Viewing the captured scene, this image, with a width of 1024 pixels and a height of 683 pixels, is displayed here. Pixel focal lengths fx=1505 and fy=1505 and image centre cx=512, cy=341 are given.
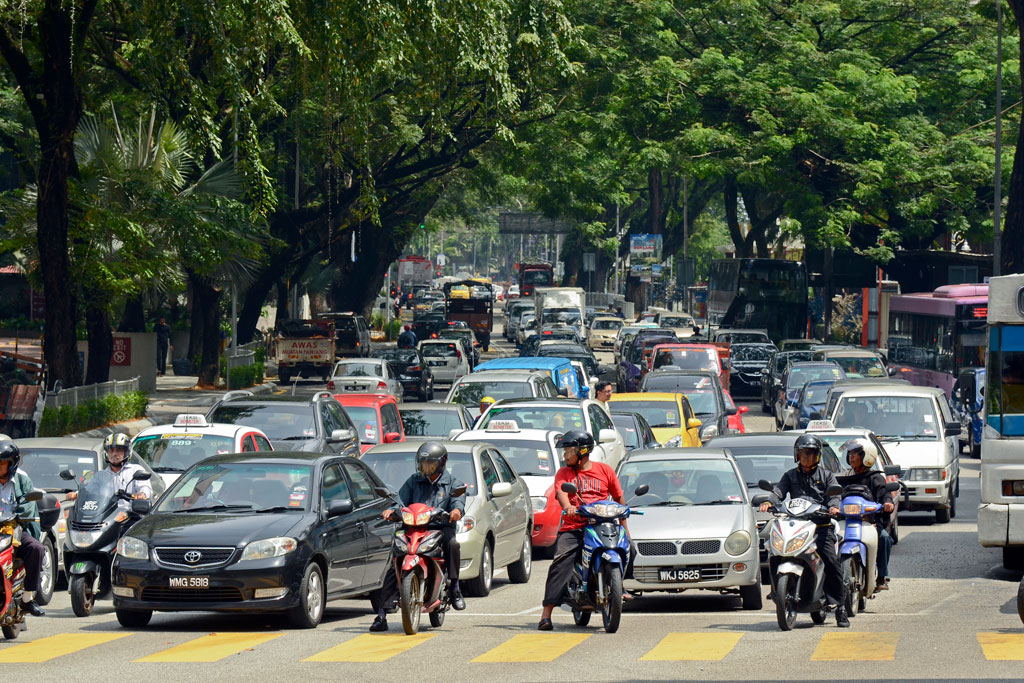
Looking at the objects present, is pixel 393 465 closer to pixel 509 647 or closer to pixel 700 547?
pixel 700 547

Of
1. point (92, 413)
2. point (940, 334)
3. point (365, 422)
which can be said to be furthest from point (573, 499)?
point (940, 334)

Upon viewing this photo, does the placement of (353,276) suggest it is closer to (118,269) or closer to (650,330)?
(650,330)

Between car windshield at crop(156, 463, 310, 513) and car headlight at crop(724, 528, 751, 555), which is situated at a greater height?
car windshield at crop(156, 463, 310, 513)

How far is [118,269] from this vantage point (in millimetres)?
28094

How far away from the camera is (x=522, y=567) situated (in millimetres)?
15844

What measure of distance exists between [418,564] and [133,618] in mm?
2562

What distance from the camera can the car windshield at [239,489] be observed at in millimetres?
12688

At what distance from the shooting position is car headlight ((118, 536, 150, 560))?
1196 centimetres

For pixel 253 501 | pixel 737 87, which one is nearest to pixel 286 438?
pixel 253 501

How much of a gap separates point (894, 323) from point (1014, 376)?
23.0m

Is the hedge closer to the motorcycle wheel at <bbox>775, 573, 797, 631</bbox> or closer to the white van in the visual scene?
the white van

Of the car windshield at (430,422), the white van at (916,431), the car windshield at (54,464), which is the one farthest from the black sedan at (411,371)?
the car windshield at (54,464)

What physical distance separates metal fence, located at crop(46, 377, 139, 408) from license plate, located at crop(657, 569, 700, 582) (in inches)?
607

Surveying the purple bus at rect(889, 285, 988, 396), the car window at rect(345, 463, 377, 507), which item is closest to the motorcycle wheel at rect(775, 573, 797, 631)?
the car window at rect(345, 463, 377, 507)
